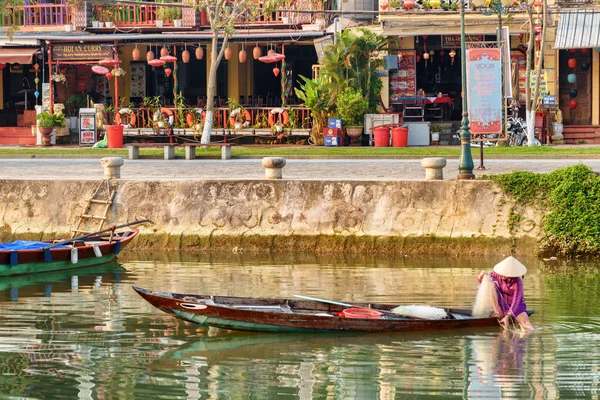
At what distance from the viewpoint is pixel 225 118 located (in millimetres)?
37688

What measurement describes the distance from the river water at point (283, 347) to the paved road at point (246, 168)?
18.4ft

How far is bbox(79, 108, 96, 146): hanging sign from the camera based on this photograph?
38438mm

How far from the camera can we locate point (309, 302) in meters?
16.4

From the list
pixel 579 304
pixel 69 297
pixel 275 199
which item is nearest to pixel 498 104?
pixel 275 199

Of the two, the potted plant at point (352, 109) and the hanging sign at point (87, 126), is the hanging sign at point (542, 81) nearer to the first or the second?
the potted plant at point (352, 109)

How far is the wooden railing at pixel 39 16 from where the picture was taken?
134ft

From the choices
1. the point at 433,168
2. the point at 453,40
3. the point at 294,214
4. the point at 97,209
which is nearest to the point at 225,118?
the point at 453,40

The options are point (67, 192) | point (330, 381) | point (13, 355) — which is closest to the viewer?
point (330, 381)

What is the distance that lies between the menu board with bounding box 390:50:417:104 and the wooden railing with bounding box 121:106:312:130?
283 centimetres

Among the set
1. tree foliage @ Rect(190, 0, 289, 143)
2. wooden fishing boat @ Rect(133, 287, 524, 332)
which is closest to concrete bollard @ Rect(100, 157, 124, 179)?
wooden fishing boat @ Rect(133, 287, 524, 332)

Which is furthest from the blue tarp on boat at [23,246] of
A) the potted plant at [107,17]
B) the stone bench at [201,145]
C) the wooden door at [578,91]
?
the wooden door at [578,91]

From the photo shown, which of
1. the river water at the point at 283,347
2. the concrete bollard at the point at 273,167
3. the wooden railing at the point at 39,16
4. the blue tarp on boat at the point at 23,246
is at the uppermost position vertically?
the wooden railing at the point at 39,16

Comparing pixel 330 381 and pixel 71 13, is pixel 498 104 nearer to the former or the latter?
pixel 330 381

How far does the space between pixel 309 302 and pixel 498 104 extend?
10566mm
